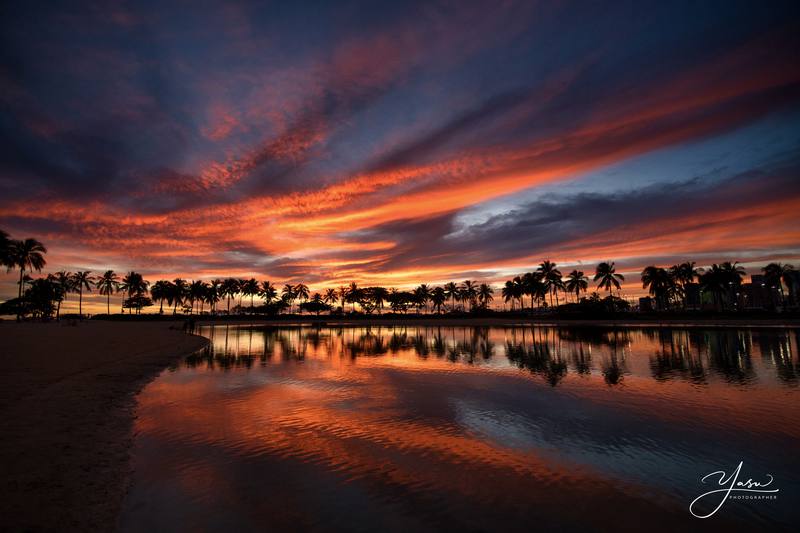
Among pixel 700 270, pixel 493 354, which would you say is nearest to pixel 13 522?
pixel 493 354

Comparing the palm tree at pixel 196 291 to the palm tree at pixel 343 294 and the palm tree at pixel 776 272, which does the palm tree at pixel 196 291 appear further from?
the palm tree at pixel 776 272

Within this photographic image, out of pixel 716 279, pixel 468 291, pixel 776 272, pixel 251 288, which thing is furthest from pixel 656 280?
pixel 251 288

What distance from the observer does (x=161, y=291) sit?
153500 millimetres

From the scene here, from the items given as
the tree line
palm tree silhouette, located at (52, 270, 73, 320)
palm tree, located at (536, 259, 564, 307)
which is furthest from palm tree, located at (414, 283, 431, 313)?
palm tree silhouette, located at (52, 270, 73, 320)

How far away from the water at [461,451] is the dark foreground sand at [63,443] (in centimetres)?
58

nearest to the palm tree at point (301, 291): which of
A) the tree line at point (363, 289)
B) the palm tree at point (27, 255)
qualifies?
the tree line at point (363, 289)

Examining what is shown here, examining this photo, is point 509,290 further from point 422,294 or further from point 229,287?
point 229,287

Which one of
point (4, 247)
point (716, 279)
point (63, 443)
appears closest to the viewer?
point (63, 443)

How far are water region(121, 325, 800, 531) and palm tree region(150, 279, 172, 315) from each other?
151426mm

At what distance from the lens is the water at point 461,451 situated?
7.36 meters

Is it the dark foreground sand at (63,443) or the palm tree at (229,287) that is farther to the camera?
the palm tree at (229,287)

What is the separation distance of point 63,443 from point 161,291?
167 meters

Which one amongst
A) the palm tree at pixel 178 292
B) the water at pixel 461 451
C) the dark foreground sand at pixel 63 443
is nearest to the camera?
the dark foreground sand at pixel 63 443

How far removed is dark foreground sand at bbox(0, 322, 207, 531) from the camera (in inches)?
273
